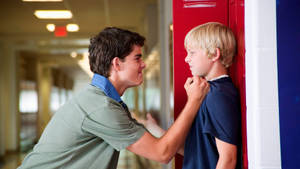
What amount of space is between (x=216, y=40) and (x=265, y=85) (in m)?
0.34

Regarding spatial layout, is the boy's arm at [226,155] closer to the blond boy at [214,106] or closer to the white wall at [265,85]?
the blond boy at [214,106]

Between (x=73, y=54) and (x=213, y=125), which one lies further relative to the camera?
(x=73, y=54)

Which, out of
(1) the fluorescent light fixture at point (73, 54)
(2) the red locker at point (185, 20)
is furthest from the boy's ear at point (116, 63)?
(1) the fluorescent light fixture at point (73, 54)

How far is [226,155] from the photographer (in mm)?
1146

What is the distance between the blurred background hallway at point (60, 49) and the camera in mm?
4188

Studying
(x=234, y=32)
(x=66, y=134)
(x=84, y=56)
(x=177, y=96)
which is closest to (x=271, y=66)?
(x=234, y=32)

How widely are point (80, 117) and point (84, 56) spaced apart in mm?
11865

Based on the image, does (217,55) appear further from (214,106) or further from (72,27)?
(72,27)

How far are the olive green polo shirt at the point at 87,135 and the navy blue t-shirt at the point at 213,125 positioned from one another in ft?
0.76

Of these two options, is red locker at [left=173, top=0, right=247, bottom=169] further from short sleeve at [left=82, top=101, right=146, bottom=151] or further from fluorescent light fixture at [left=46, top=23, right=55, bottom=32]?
fluorescent light fixture at [left=46, top=23, right=55, bottom=32]

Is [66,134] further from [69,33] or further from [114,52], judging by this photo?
[69,33]

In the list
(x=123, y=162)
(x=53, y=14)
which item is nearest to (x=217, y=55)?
(x=53, y=14)

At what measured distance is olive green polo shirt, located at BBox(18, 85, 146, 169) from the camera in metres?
1.34

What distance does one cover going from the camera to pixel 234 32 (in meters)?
1.28
